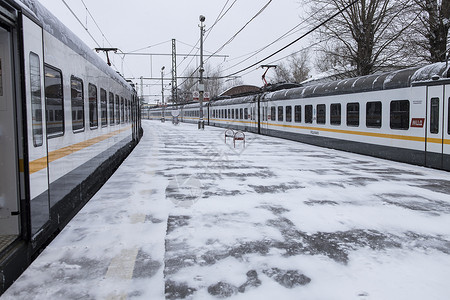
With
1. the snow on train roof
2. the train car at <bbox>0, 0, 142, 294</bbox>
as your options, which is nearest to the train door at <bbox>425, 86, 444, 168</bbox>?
the snow on train roof

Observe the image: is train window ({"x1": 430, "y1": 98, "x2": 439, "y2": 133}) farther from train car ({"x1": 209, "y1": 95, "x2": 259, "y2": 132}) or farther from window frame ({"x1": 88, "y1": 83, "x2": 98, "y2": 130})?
train car ({"x1": 209, "y1": 95, "x2": 259, "y2": 132})

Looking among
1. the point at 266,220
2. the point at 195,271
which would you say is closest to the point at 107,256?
the point at 195,271

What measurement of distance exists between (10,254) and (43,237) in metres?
0.84

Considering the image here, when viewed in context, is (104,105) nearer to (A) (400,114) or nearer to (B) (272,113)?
(A) (400,114)

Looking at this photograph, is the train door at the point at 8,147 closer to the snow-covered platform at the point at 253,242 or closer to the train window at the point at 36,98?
the train window at the point at 36,98

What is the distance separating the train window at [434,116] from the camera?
34.2 feet

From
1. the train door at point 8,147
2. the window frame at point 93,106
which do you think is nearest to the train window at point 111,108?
the window frame at point 93,106

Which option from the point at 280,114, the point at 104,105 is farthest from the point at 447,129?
the point at 280,114

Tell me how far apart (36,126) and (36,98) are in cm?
29

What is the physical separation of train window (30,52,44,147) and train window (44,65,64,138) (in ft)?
1.10

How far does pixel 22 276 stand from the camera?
3.91 meters

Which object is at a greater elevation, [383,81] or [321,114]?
[383,81]

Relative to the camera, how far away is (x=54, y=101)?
5039mm

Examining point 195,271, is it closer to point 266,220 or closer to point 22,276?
point 22,276
